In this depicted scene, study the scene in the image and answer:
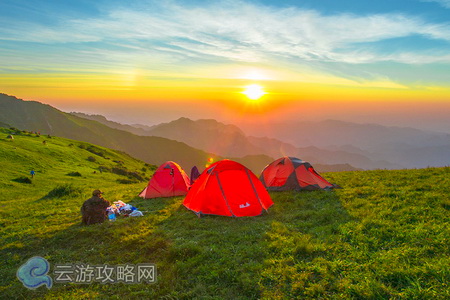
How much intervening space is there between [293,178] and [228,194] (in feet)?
19.0

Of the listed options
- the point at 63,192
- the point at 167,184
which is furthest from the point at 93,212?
the point at 63,192

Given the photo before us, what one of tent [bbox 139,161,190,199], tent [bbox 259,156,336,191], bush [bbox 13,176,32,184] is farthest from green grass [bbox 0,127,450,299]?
bush [bbox 13,176,32,184]

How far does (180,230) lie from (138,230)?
205 centimetres

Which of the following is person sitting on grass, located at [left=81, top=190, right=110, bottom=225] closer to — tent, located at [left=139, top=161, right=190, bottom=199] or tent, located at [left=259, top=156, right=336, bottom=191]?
tent, located at [left=139, top=161, right=190, bottom=199]

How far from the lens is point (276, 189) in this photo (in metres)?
17.5

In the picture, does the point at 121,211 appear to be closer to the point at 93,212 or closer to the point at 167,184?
the point at 93,212

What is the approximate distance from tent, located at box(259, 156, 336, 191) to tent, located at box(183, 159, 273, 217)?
3311 mm

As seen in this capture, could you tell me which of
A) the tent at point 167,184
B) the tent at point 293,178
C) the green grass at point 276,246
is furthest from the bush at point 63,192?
the tent at point 293,178

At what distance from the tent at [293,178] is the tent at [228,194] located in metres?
3.31

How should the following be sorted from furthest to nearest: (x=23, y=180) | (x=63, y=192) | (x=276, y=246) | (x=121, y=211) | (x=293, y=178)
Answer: (x=23, y=180) < (x=63, y=192) < (x=293, y=178) < (x=121, y=211) < (x=276, y=246)

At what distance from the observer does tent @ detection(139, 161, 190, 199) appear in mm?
18906

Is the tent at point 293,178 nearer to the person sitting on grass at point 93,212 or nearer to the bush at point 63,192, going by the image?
the person sitting on grass at point 93,212

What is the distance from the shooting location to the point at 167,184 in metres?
19.1

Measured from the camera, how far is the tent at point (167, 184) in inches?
744
